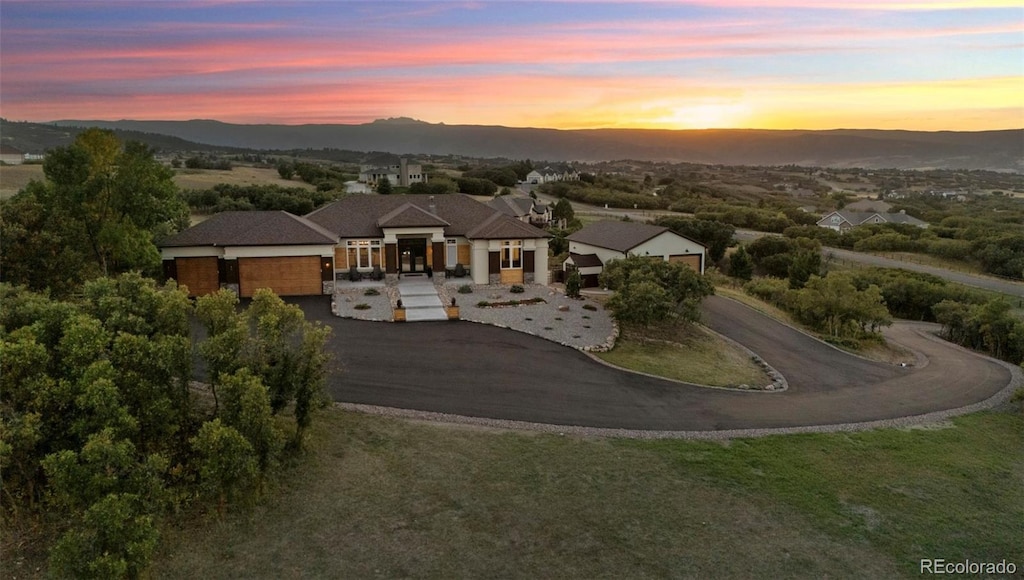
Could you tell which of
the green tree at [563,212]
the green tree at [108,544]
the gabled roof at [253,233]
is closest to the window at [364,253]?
the gabled roof at [253,233]

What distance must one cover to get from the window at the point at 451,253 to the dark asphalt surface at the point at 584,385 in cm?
882

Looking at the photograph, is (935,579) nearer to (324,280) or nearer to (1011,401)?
(1011,401)

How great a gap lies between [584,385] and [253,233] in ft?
63.7

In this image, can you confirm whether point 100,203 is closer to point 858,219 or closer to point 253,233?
point 253,233

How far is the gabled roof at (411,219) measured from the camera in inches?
1310

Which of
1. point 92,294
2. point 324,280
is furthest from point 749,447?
point 324,280

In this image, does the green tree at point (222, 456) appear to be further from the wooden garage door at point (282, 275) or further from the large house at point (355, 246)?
the large house at point (355, 246)

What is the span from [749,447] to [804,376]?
9460 millimetres

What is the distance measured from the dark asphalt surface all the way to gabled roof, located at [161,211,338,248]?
4634 millimetres

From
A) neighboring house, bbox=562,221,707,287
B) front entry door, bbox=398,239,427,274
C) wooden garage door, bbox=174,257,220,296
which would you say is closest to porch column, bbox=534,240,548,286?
neighboring house, bbox=562,221,707,287

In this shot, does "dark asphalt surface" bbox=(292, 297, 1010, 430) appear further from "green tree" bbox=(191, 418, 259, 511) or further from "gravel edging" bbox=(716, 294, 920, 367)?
"green tree" bbox=(191, 418, 259, 511)

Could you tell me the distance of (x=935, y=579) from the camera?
1097cm

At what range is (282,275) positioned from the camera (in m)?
30.7

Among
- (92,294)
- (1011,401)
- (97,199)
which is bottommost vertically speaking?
(1011,401)
